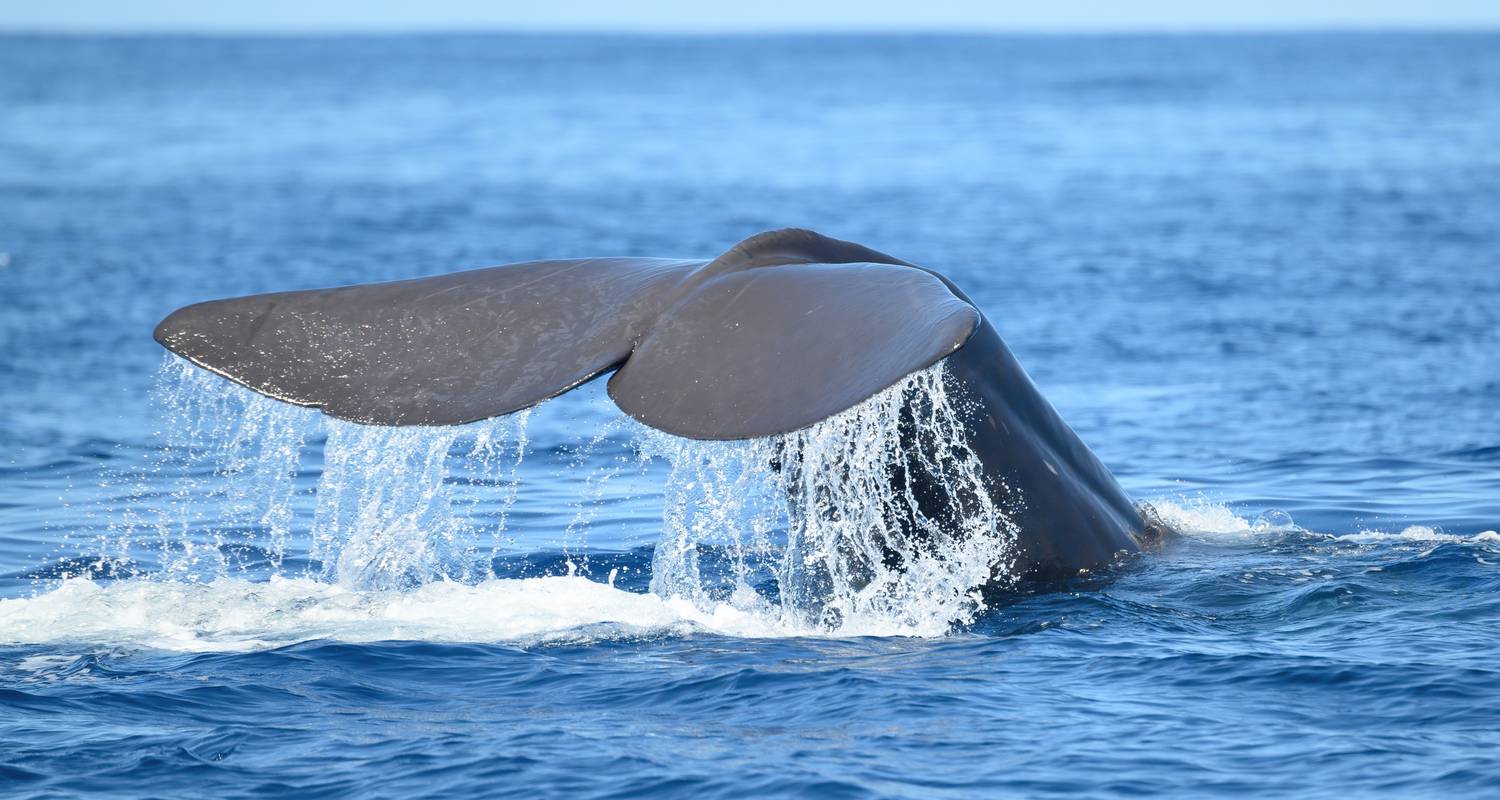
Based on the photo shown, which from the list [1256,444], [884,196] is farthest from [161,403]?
[884,196]

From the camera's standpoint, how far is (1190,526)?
25.7 ft

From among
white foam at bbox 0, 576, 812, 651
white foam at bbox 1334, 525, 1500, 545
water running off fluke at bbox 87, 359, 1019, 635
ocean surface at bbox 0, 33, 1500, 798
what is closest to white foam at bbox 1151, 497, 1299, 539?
ocean surface at bbox 0, 33, 1500, 798

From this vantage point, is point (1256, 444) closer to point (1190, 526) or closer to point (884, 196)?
point (1190, 526)

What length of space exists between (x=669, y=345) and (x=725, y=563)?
2.81m

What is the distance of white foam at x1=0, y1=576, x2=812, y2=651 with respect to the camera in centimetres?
657

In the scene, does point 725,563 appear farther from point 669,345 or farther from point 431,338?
point 669,345

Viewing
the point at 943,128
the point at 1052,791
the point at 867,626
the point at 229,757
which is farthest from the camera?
the point at 943,128

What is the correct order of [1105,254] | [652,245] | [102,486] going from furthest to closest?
[652,245], [1105,254], [102,486]

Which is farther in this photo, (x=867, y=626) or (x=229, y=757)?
(x=867, y=626)

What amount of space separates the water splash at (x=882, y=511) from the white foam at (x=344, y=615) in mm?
290

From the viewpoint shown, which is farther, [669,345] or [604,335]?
[604,335]

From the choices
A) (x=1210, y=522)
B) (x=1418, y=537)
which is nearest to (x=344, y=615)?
(x=1210, y=522)

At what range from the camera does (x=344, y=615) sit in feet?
22.6

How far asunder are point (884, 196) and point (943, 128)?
21918 millimetres
